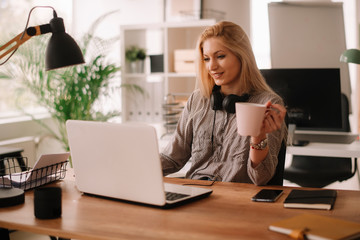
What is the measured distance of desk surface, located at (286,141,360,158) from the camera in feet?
8.77

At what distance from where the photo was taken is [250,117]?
1.43m

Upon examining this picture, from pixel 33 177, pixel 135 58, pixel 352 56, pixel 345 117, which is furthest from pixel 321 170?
pixel 33 177

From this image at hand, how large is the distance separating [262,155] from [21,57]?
263 centimetres

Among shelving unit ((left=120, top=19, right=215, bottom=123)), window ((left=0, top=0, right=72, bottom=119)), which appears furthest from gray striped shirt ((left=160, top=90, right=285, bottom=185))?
window ((left=0, top=0, right=72, bottom=119))

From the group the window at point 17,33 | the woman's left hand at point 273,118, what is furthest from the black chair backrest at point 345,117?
the window at point 17,33

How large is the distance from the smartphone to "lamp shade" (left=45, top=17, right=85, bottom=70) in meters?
0.76

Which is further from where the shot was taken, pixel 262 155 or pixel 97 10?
pixel 97 10

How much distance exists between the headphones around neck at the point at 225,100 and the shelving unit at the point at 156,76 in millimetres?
1764

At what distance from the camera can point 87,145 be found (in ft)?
4.94

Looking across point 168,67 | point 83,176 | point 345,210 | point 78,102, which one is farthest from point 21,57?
point 345,210

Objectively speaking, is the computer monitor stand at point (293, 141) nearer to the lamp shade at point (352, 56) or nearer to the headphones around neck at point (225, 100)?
the lamp shade at point (352, 56)

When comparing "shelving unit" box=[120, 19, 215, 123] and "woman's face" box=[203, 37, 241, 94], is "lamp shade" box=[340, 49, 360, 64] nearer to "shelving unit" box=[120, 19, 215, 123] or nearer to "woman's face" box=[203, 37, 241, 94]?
"woman's face" box=[203, 37, 241, 94]

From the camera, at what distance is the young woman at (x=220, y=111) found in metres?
1.95

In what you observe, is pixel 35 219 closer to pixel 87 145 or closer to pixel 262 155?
pixel 87 145
